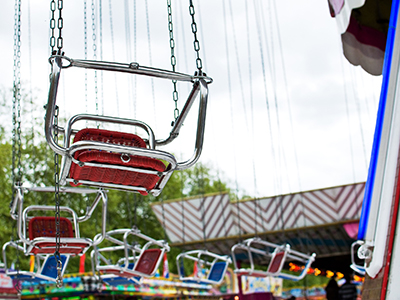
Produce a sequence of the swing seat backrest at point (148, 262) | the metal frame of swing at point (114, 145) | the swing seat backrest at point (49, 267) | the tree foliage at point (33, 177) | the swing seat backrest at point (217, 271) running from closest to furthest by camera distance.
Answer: the metal frame of swing at point (114, 145) < the swing seat backrest at point (148, 262) < the swing seat backrest at point (49, 267) < the swing seat backrest at point (217, 271) < the tree foliage at point (33, 177)

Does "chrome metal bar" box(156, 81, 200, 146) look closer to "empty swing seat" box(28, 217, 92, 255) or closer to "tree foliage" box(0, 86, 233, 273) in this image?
"empty swing seat" box(28, 217, 92, 255)

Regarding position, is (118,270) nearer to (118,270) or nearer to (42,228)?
(118,270)

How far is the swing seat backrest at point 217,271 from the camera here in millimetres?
6934

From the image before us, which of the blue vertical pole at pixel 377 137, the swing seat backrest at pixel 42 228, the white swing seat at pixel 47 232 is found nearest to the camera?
the blue vertical pole at pixel 377 137

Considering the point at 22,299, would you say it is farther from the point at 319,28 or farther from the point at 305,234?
the point at 319,28

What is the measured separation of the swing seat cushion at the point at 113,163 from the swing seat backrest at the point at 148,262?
3.00m

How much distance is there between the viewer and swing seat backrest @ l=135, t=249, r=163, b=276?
5.29 m

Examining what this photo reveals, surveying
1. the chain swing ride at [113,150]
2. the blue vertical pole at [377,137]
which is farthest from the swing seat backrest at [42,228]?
the blue vertical pole at [377,137]

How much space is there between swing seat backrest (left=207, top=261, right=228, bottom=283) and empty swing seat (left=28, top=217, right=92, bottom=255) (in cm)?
307

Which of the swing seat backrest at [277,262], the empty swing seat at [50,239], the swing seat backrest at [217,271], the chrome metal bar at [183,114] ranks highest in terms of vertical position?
the chrome metal bar at [183,114]

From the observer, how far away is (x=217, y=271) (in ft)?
23.2

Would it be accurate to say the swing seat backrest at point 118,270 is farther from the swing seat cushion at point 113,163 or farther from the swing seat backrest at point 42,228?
the swing seat cushion at point 113,163

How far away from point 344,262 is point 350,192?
555cm

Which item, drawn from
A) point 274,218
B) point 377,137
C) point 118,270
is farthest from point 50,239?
point 274,218
